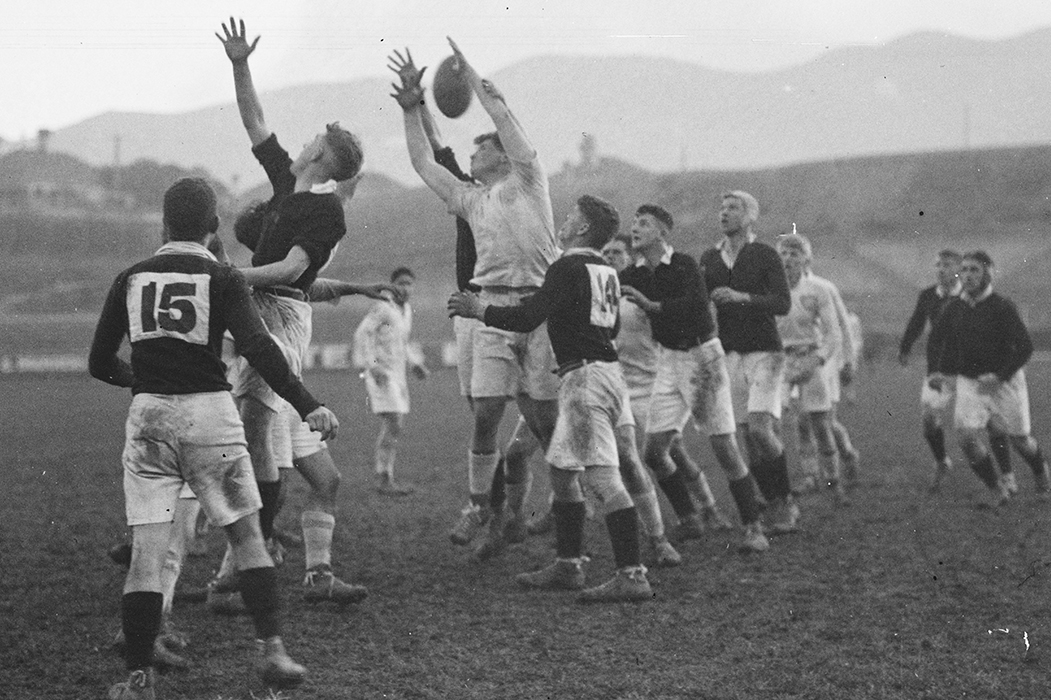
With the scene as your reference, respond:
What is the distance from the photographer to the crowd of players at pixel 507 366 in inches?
176

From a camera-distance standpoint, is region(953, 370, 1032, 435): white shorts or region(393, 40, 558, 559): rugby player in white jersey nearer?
region(393, 40, 558, 559): rugby player in white jersey

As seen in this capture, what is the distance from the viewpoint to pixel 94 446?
47.3 ft

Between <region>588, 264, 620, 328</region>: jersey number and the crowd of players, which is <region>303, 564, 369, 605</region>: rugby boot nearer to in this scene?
the crowd of players

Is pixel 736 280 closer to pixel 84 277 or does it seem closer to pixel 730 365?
pixel 730 365

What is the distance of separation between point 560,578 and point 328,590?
1296 mm

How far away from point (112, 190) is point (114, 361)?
212 feet

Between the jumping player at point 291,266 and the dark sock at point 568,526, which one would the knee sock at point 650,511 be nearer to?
the dark sock at point 568,526

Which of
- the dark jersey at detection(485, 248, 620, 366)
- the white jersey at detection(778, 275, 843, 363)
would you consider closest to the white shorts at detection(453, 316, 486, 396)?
the dark jersey at detection(485, 248, 620, 366)

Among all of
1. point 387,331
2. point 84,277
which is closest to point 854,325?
point 387,331

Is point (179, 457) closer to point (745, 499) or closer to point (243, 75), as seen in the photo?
point (243, 75)

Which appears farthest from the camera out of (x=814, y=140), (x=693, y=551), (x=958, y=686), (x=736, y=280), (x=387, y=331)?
(x=814, y=140)

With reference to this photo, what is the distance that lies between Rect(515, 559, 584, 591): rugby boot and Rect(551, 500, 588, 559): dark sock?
48 millimetres

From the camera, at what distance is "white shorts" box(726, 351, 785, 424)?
849cm

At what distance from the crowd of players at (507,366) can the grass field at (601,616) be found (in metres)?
0.25
